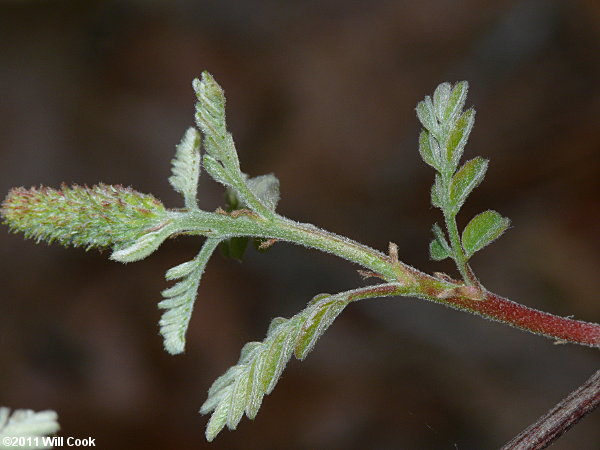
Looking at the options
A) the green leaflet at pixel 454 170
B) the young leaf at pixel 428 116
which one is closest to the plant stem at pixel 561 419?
the green leaflet at pixel 454 170

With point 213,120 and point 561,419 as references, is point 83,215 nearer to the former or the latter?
point 213,120

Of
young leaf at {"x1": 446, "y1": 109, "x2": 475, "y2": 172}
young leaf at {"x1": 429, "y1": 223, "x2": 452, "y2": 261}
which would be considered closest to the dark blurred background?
young leaf at {"x1": 429, "y1": 223, "x2": 452, "y2": 261}

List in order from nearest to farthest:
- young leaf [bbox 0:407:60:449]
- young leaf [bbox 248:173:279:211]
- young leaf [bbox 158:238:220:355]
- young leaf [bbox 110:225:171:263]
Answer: young leaf [bbox 0:407:60:449], young leaf [bbox 110:225:171:263], young leaf [bbox 158:238:220:355], young leaf [bbox 248:173:279:211]

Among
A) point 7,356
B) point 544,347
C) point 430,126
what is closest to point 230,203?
point 430,126

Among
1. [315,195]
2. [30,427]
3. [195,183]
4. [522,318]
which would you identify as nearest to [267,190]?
[195,183]

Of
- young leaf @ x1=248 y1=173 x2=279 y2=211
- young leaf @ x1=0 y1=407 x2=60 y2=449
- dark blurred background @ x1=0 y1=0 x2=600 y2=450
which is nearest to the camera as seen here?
young leaf @ x1=0 y1=407 x2=60 y2=449

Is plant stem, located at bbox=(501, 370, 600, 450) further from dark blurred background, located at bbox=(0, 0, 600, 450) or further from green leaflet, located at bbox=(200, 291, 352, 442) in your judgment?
dark blurred background, located at bbox=(0, 0, 600, 450)
